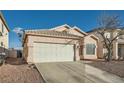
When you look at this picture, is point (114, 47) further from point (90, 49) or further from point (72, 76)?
point (72, 76)

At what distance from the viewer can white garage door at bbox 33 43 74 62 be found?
13854 millimetres

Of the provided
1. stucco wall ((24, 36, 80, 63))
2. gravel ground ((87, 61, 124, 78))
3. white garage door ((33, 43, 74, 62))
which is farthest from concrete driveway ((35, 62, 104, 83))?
white garage door ((33, 43, 74, 62))

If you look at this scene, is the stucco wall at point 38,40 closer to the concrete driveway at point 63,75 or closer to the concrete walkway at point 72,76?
the concrete driveway at point 63,75

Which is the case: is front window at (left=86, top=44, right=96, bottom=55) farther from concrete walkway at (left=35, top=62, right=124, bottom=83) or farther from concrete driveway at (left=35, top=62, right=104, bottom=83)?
concrete walkway at (left=35, top=62, right=124, bottom=83)

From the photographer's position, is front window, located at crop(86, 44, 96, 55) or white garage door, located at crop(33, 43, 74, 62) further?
front window, located at crop(86, 44, 96, 55)

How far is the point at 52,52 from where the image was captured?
1458 centimetres

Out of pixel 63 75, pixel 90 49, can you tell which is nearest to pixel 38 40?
pixel 63 75

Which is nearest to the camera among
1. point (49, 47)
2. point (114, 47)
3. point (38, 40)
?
point (38, 40)

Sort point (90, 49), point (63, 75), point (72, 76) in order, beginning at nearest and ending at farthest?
point (72, 76) → point (63, 75) → point (90, 49)

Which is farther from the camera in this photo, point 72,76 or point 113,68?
point 113,68
